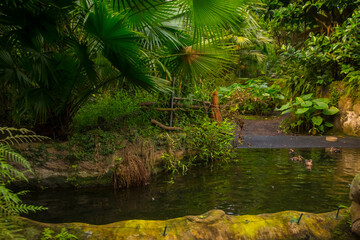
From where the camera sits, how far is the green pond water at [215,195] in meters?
3.87

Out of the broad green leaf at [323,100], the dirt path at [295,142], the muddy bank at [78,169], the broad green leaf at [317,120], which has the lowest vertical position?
the dirt path at [295,142]

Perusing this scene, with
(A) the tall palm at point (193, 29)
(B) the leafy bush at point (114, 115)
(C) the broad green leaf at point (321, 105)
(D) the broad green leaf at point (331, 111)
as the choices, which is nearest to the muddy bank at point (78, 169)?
(B) the leafy bush at point (114, 115)

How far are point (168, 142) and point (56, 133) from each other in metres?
2.01

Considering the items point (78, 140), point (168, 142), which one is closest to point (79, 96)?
point (78, 140)

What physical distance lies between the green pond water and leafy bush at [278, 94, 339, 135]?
4.38 meters

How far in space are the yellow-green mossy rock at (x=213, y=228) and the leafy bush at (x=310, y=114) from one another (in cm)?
839

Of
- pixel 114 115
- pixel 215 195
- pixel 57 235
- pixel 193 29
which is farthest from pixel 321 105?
pixel 57 235

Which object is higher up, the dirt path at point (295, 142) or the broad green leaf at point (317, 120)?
the broad green leaf at point (317, 120)

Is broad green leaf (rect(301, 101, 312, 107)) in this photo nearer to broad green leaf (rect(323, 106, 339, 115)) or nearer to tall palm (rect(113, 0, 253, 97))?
broad green leaf (rect(323, 106, 339, 115))

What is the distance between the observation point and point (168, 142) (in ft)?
20.3

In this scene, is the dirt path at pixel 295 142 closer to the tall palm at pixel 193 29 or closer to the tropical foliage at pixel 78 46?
the tall palm at pixel 193 29

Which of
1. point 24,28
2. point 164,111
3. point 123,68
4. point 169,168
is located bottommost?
point 169,168

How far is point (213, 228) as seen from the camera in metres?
2.51

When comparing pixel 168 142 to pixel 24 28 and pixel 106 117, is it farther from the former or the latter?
pixel 24 28
